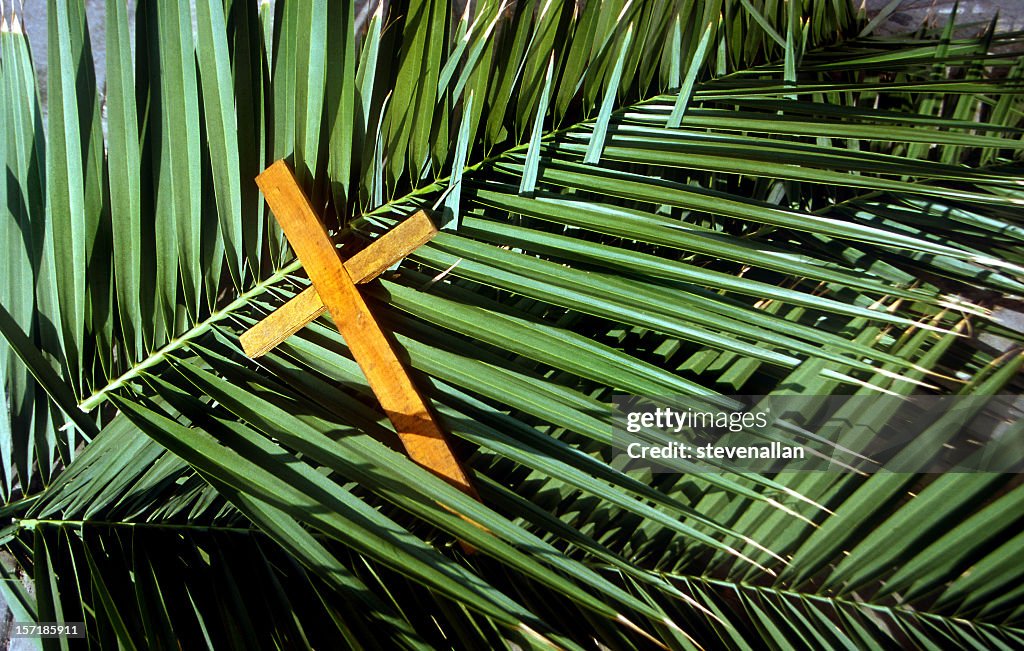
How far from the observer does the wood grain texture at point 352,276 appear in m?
0.75

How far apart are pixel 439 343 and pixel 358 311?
0.32ft

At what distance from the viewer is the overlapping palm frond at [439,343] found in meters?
0.68

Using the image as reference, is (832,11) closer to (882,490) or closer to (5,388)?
(882,490)

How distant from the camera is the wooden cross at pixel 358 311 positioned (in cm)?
74

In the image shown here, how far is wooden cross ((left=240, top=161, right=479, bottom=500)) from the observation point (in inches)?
29.1

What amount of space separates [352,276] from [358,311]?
0.13 feet

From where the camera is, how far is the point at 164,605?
67cm

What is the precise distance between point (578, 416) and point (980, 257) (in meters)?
0.42

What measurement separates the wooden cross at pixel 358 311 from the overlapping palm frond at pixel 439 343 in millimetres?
35

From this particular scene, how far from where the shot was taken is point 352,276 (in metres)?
0.76

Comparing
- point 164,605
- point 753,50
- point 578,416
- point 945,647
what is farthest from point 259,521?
point 753,50

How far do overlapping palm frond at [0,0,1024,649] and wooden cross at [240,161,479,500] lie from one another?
35 mm

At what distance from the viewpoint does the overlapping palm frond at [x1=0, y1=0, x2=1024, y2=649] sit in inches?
26.9

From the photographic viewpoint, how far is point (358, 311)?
0.75 metres
